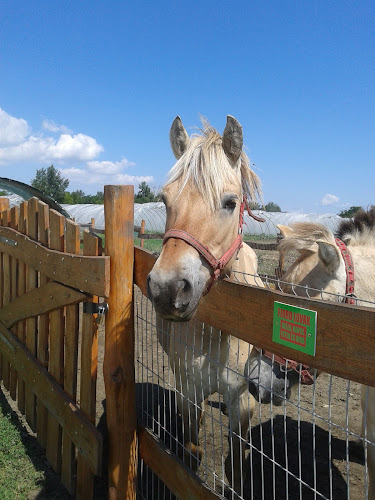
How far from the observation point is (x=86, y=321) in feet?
8.64

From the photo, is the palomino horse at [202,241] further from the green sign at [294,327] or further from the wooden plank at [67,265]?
the wooden plank at [67,265]

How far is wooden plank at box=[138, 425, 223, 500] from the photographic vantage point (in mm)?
1878

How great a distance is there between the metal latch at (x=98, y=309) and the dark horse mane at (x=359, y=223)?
1822mm

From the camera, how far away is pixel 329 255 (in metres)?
2.18

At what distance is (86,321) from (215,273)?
3.95 ft

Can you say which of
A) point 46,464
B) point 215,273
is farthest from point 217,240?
point 46,464

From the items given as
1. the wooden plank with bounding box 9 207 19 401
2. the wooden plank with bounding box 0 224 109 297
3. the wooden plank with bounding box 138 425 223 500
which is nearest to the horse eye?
the wooden plank with bounding box 0 224 109 297

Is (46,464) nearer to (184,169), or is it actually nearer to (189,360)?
(189,360)

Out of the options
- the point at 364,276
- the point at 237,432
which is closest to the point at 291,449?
the point at 237,432

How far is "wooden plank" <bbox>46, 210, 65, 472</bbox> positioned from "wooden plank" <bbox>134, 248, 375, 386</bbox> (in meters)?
1.69

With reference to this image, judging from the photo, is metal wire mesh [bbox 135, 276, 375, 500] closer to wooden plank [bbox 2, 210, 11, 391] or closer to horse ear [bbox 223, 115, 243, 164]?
horse ear [bbox 223, 115, 243, 164]

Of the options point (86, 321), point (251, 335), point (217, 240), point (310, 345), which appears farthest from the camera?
point (86, 321)

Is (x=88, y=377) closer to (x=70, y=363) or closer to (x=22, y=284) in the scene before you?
(x=70, y=363)

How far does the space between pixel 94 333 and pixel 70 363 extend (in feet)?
1.61
